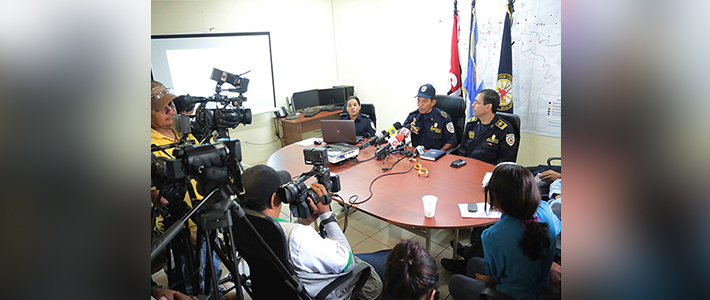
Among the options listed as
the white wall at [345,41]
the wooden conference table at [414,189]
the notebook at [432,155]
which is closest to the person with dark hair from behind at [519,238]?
the wooden conference table at [414,189]

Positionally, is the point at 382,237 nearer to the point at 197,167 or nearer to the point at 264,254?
the point at 264,254

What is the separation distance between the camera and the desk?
16.5ft

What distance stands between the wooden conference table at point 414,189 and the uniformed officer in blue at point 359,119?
786mm

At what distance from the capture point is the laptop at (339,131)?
3.10 m

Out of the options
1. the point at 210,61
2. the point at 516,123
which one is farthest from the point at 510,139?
the point at 210,61

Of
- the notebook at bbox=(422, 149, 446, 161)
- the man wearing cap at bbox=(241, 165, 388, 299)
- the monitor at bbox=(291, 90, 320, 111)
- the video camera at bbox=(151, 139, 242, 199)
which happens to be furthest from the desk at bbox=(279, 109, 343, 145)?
the video camera at bbox=(151, 139, 242, 199)

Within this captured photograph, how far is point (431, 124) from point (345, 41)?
9.46 feet

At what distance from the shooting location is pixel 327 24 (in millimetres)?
5734

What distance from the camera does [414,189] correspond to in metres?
2.20

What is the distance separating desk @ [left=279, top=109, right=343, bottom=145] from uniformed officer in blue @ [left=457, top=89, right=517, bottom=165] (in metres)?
2.70

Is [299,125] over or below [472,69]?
below
